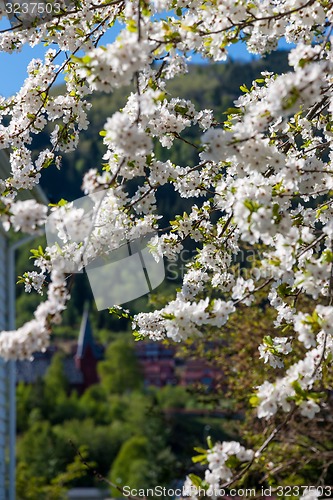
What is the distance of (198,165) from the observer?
3.46 metres

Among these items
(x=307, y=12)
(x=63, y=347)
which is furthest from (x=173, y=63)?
(x=63, y=347)

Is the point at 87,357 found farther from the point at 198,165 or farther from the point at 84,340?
the point at 198,165

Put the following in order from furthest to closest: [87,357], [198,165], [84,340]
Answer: [84,340]
[87,357]
[198,165]

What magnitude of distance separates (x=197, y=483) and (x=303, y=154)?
1.60 metres

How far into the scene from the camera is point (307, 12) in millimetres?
3254

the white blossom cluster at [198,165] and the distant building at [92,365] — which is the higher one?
the distant building at [92,365]

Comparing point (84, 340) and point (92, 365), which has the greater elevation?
point (84, 340)

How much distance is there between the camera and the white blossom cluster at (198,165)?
8.25ft

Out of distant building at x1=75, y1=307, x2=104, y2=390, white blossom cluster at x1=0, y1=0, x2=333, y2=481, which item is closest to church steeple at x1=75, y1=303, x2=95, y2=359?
distant building at x1=75, y1=307, x2=104, y2=390

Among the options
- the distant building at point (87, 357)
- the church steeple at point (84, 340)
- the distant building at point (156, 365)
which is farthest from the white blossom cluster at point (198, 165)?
the distant building at point (156, 365)

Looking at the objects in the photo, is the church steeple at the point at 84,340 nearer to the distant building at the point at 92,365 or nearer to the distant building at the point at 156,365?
the distant building at the point at 92,365

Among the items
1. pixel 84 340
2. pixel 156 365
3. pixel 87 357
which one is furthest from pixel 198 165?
pixel 156 365

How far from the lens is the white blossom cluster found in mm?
2514

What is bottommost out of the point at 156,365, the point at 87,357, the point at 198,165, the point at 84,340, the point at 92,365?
the point at 198,165
